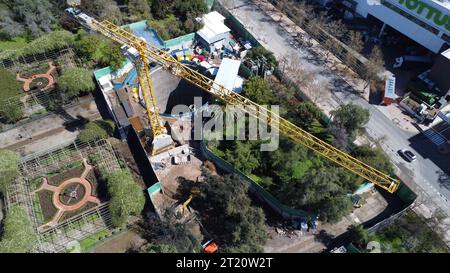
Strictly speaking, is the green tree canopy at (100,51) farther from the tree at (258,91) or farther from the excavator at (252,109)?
the tree at (258,91)

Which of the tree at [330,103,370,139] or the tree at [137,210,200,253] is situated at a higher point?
the tree at [330,103,370,139]

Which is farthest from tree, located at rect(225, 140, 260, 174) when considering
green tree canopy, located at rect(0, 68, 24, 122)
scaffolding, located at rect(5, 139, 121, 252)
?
green tree canopy, located at rect(0, 68, 24, 122)

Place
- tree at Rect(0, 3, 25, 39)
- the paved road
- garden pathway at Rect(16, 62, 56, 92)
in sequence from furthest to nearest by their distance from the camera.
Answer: tree at Rect(0, 3, 25, 39), garden pathway at Rect(16, 62, 56, 92), the paved road

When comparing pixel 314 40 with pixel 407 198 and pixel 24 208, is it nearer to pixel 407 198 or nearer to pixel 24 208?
pixel 407 198

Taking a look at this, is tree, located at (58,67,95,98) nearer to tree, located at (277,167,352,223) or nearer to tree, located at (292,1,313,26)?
tree, located at (277,167,352,223)

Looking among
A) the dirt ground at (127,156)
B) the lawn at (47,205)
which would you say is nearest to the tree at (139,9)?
the dirt ground at (127,156)

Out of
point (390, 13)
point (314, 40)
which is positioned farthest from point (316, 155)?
point (390, 13)
